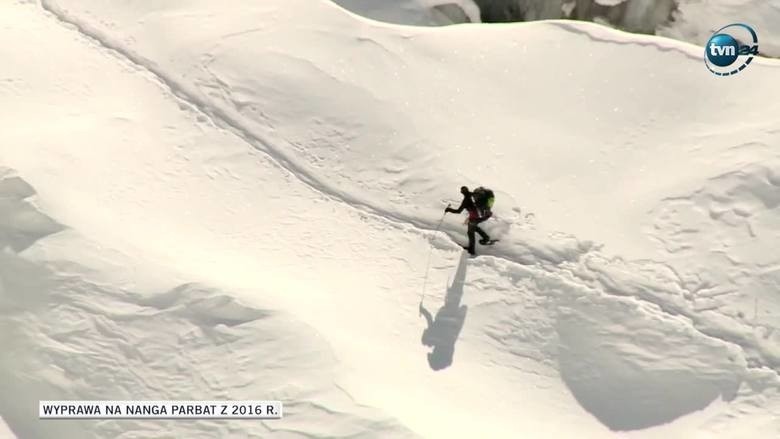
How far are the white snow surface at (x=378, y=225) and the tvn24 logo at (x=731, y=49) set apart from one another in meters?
0.28

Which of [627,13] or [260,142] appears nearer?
[260,142]

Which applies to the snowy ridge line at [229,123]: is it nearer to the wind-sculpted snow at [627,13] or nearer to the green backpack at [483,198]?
the green backpack at [483,198]

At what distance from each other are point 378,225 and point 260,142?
285cm

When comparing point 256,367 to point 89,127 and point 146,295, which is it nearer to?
point 146,295

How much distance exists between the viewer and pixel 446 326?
9.93 m

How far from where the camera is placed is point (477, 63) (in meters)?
12.0

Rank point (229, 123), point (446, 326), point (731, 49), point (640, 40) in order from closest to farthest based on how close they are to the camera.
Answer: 1. point (446, 326)
2. point (731, 49)
3. point (640, 40)
4. point (229, 123)

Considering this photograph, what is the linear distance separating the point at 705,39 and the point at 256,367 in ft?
33.0

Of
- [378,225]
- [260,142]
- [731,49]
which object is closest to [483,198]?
[378,225]

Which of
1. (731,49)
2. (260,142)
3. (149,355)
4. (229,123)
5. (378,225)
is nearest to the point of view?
(149,355)

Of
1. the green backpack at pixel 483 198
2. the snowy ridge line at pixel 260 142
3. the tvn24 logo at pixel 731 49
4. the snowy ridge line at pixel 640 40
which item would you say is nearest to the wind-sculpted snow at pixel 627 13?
the tvn24 logo at pixel 731 49

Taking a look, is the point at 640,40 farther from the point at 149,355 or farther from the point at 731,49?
the point at 149,355
